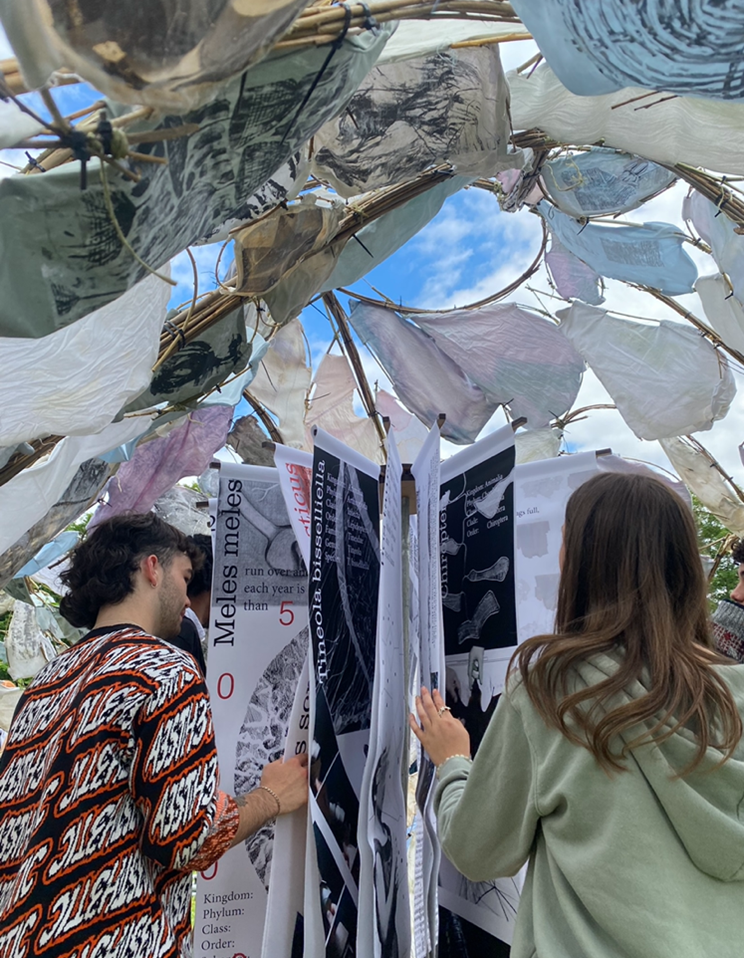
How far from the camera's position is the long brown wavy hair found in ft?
2.82

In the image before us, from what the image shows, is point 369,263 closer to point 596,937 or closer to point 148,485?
point 148,485

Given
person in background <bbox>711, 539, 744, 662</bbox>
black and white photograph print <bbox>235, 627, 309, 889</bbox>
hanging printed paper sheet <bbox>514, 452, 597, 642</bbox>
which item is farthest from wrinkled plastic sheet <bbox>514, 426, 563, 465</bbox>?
black and white photograph print <bbox>235, 627, 309, 889</bbox>

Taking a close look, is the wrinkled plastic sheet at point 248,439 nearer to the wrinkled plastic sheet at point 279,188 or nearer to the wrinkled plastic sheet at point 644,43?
the wrinkled plastic sheet at point 279,188

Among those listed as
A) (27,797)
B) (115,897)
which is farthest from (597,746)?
(27,797)

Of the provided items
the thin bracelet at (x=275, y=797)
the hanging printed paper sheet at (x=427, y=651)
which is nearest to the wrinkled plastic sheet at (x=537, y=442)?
the hanging printed paper sheet at (x=427, y=651)

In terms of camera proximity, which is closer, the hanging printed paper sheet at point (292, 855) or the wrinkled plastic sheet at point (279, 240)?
Answer: the hanging printed paper sheet at point (292, 855)

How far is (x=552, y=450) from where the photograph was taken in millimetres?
3516

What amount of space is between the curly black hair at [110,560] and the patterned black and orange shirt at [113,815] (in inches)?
6.6

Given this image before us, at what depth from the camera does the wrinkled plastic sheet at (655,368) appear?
275cm

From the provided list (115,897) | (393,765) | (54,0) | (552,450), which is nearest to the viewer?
(54,0)

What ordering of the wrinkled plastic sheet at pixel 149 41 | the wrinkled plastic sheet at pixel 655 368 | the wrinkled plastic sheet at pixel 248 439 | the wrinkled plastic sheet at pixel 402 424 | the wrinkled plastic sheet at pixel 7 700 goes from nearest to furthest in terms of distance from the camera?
the wrinkled plastic sheet at pixel 149 41
the wrinkled plastic sheet at pixel 655 368
the wrinkled plastic sheet at pixel 248 439
the wrinkled plastic sheet at pixel 402 424
the wrinkled plastic sheet at pixel 7 700

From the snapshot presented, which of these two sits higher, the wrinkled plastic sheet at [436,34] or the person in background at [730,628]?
the wrinkled plastic sheet at [436,34]

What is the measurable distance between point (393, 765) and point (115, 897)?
44 cm

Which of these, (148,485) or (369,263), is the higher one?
(369,263)
